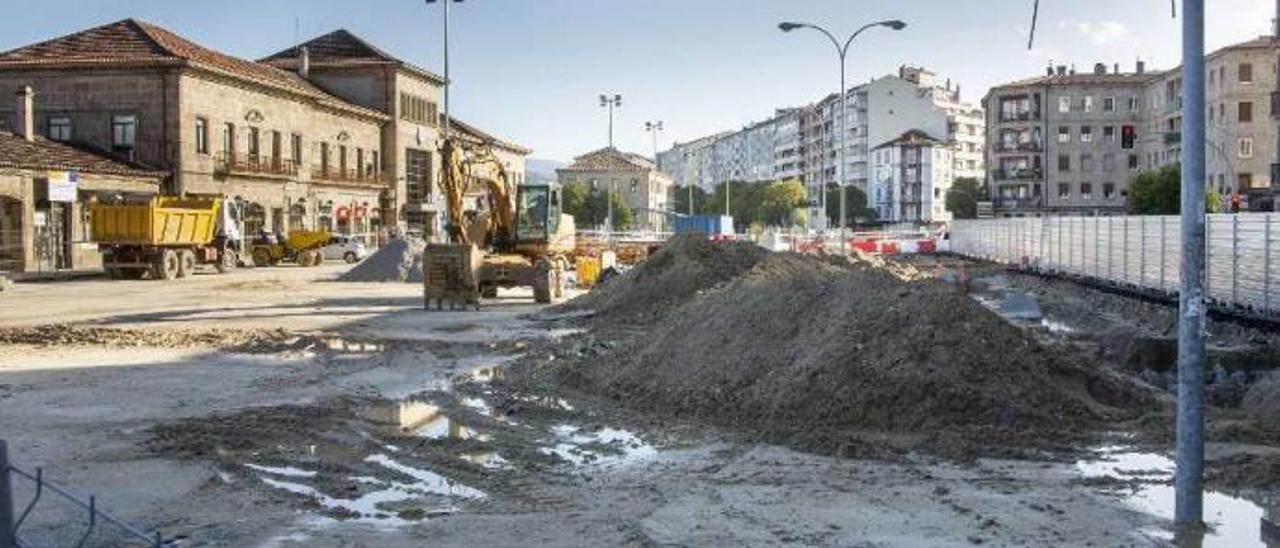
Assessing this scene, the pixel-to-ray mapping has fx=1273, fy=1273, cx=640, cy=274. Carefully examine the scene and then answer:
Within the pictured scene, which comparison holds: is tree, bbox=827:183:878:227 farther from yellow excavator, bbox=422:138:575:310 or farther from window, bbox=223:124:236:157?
yellow excavator, bbox=422:138:575:310

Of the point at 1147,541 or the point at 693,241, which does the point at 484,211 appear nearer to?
the point at 693,241

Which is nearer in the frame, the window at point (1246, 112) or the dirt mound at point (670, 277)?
the dirt mound at point (670, 277)

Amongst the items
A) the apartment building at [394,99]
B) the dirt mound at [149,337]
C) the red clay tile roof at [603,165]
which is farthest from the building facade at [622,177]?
the dirt mound at [149,337]

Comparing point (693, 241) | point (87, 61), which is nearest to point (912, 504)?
point (693, 241)

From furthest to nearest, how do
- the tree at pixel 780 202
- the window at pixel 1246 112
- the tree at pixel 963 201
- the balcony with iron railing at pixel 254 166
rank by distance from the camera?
the tree at pixel 780 202
the tree at pixel 963 201
the window at pixel 1246 112
the balcony with iron railing at pixel 254 166

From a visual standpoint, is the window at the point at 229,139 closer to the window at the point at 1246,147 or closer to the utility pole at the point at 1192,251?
the utility pole at the point at 1192,251

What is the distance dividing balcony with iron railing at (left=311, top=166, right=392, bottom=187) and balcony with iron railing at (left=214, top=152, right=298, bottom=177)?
3042mm

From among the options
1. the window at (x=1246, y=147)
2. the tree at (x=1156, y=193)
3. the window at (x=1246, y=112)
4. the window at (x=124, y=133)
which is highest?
the window at (x=1246, y=112)

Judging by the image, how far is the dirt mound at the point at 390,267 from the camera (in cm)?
4206

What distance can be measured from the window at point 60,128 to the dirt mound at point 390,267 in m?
20.3

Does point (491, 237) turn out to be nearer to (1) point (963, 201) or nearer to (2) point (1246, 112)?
(2) point (1246, 112)

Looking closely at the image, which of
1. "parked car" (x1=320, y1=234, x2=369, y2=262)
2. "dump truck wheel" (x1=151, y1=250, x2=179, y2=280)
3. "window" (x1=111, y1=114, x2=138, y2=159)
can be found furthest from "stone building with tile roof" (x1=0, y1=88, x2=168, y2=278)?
"parked car" (x1=320, y1=234, x2=369, y2=262)

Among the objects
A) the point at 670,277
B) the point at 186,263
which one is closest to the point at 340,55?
the point at 186,263

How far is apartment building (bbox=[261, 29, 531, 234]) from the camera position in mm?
76312
